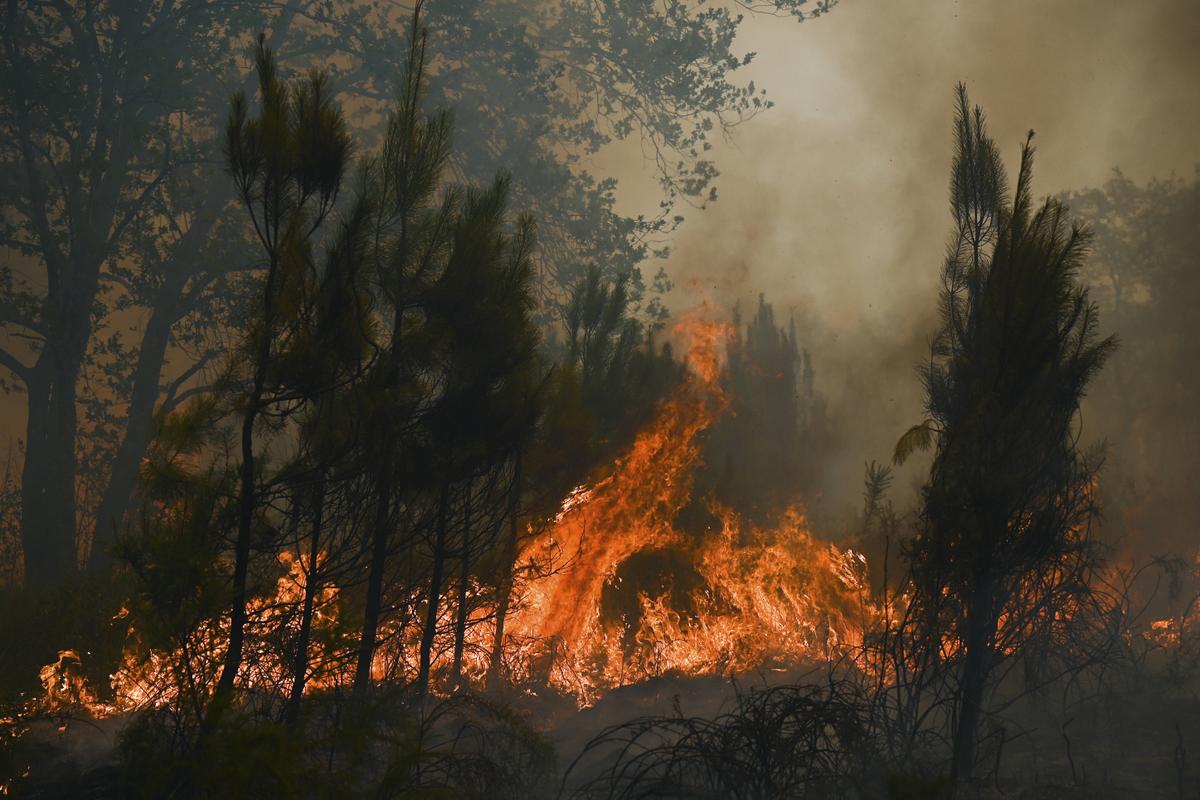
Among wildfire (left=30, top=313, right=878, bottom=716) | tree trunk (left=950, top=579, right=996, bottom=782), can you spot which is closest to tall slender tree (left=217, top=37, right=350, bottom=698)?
tree trunk (left=950, top=579, right=996, bottom=782)

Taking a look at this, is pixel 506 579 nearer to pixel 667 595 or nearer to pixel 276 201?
pixel 667 595

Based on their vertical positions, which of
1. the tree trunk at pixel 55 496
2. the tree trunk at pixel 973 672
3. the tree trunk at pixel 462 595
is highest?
the tree trunk at pixel 55 496

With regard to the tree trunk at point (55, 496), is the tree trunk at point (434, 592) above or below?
below

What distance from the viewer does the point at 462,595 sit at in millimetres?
10094

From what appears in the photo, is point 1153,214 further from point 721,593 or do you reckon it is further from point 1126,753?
point 1126,753

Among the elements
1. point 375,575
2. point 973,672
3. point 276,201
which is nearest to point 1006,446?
point 973,672

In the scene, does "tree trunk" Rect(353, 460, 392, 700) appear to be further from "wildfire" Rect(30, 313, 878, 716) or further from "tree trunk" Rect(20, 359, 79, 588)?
"tree trunk" Rect(20, 359, 79, 588)

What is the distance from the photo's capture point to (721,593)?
1381 cm

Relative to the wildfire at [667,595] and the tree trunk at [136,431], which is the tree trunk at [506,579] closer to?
the wildfire at [667,595]

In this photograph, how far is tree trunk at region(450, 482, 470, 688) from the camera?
9320mm

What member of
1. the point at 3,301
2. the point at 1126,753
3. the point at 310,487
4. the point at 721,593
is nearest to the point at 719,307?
the point at 721,593

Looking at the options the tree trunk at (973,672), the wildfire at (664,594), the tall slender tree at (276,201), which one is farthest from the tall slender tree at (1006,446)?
the wildfire at (664,594)

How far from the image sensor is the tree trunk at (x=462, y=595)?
932 cm

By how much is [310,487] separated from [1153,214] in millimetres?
24497
